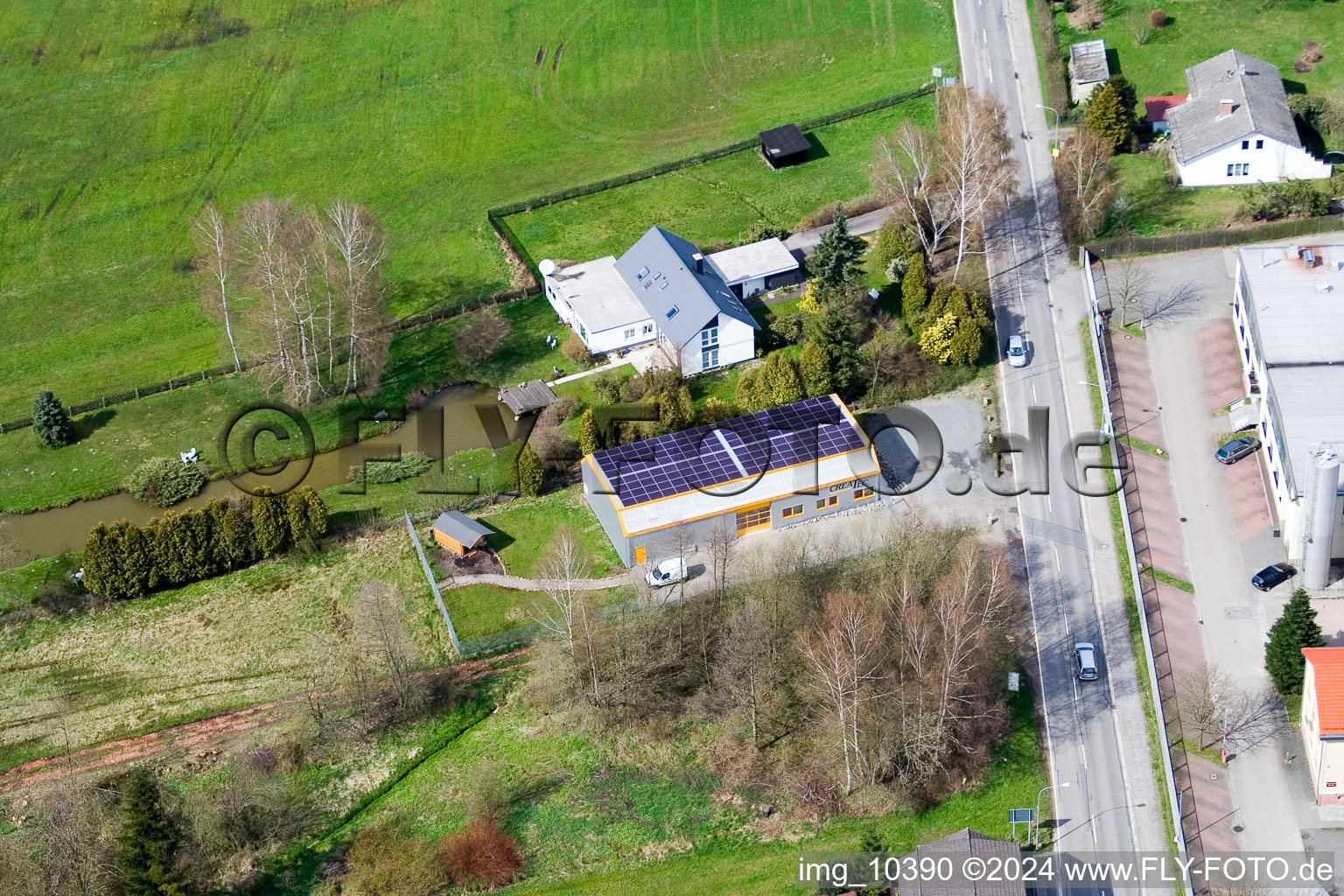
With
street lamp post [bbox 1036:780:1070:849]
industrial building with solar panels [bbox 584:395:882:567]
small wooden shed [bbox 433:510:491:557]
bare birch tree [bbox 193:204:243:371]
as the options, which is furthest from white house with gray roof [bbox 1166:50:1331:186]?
bare birch tree [bbox 193:204:243:371]

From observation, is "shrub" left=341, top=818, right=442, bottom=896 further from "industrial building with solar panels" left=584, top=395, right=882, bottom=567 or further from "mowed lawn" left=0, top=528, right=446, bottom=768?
"industrial building with solar panels" left=584, top=395, right=882, bottom=567

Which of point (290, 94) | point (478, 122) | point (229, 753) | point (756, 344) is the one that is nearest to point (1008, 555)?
point (756, 344)

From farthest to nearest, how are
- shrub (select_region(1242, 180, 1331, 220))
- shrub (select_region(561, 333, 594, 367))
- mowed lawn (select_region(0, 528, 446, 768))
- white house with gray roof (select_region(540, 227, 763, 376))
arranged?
1. shrub (select_region(1242, 180, 1331, 220))
2. shrub (select_region(561, 333, 594, 367))
3. white house with gray roof (select_region(540, 227, 763, 376))
4. mowed lawn (select_region(0, 528, 446, 768))

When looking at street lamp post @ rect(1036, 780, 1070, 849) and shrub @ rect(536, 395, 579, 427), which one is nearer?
street lamp post @ rect(1036, 780, 1070, 849)

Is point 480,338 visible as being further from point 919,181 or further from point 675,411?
point 919,181

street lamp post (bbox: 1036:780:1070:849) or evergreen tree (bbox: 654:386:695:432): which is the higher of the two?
evergreen tree (bbox: 654:386:695:432)

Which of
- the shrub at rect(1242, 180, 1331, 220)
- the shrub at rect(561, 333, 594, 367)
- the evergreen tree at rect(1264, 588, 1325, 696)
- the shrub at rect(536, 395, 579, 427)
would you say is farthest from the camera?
the shrub at rect(1242, 180, 1331, 220)

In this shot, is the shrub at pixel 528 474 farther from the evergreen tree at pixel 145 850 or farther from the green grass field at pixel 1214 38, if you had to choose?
the green grass field at pixel 1214 38

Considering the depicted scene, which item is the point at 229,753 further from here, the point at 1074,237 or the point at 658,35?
the point at 658,35
